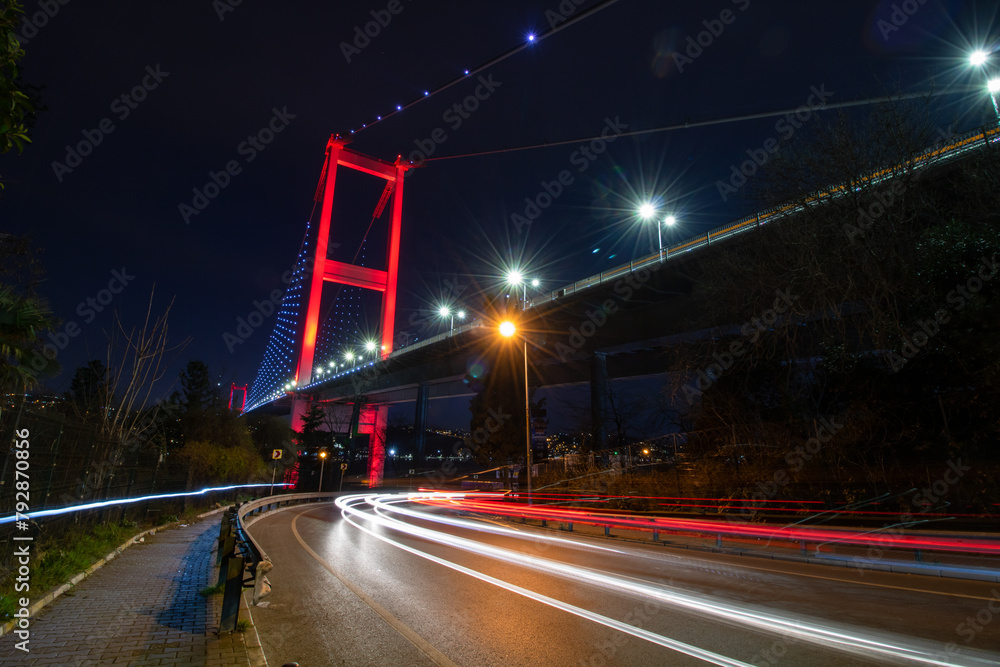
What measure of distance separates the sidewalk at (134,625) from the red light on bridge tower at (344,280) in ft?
147

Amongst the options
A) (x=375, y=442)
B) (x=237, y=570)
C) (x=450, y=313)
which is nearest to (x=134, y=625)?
(x=237, y=570)

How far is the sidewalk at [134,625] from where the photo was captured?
13.9 feet

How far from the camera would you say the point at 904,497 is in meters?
14.2

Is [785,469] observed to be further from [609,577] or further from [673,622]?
[673,622]

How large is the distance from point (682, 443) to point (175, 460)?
21.5 meters

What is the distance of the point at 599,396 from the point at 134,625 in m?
31.9

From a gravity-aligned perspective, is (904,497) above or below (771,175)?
below

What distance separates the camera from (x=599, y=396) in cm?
3522

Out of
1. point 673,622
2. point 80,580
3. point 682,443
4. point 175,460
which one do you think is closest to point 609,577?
point 673,622

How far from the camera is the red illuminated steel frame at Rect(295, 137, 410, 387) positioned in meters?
54.1

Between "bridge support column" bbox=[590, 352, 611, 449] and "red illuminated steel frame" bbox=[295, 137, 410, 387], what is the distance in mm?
25391

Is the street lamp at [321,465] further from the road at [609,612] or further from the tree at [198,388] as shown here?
the road at [609,612]

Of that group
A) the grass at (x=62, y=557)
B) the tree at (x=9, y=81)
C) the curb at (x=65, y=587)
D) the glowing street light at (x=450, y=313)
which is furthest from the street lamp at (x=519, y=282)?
the tree at (x=9, y=81)

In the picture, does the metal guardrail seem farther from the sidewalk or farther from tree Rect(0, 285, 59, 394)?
tree Rect(0, 285, 59, 394)
